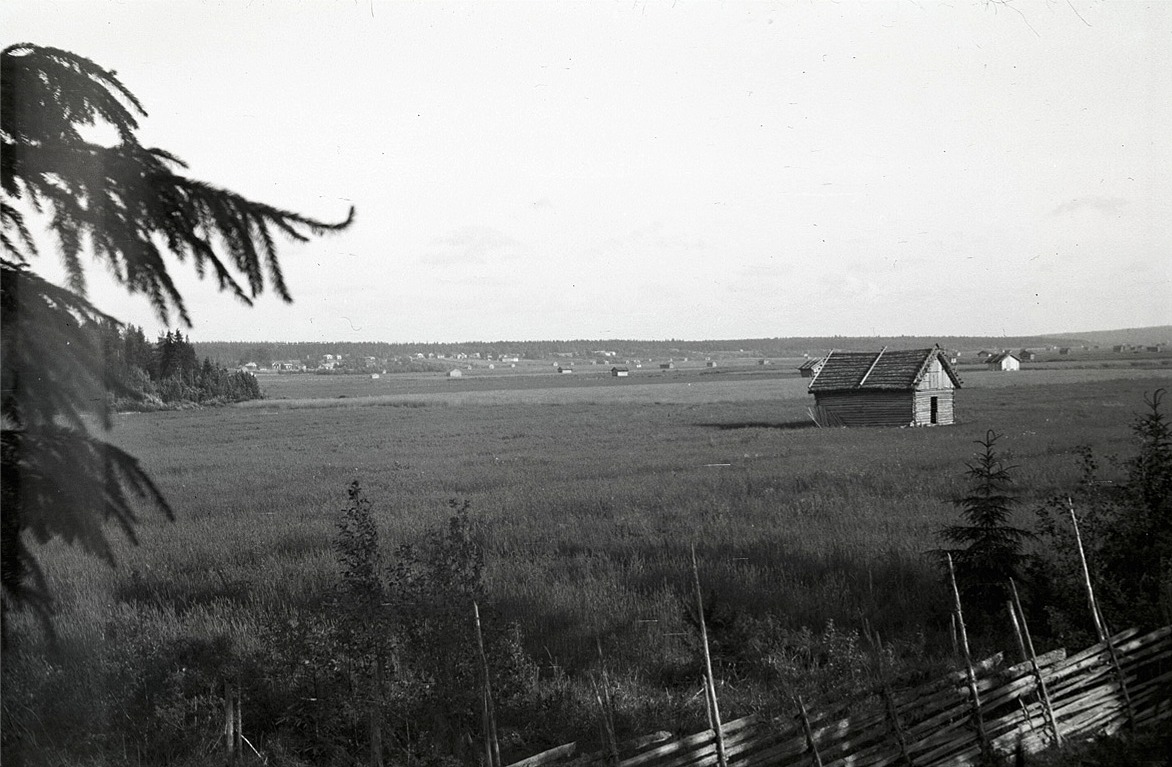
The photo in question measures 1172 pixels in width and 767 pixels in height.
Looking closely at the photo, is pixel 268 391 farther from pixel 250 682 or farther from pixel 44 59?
pixel 44 59

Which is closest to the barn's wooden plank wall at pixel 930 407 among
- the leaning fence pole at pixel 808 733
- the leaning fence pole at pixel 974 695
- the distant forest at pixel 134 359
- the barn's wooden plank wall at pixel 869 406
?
the barn's wooden plank wall at pixel 869 406

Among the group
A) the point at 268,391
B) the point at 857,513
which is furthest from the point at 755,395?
the point at 857,513

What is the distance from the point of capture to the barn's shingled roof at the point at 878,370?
3791 centimetres

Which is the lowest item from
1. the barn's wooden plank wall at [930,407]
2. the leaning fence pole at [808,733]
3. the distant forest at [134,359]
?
the barn's wooden plank wall at [930,407]

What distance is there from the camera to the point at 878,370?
39.6 m

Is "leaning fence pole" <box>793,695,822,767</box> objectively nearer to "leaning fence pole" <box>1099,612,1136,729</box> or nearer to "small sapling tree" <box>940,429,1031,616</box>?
"leaning fence pole" <box>1099,612,1136,729</box>

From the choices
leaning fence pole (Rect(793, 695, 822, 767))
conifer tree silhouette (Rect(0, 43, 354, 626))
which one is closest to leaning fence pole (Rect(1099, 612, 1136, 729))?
leaning fence pole (Rect(793, 695, 822, 767))

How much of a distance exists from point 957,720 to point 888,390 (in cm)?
3349

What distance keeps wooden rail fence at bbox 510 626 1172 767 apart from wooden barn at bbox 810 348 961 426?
30.9 m

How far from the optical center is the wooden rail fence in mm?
5723

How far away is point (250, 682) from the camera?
764cm

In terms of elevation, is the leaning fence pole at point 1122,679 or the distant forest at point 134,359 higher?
the distant forest at point 134,359

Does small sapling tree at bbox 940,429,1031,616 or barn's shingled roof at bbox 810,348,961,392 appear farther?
barn's shingled roof at bbox 810,348,961,392

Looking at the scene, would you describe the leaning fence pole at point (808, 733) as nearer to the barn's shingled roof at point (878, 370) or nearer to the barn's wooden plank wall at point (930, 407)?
the barn's shingled roof at point (878, 370)
